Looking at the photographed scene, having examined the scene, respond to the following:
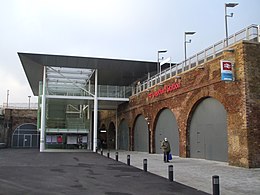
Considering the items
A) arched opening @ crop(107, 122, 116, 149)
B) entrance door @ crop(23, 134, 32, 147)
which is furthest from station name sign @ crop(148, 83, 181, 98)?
entrance door @ crop(23, 134, 32, 147)

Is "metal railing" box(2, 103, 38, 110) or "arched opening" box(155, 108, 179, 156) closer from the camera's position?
"arched opening" box(155, 108, 179, 156)

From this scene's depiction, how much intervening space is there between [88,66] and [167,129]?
10551mm

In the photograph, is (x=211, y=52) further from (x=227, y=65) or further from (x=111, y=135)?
(x=111, y=135)

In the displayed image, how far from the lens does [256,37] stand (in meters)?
16.4

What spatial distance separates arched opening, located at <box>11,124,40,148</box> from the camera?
48312 mm

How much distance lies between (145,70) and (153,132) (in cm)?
802

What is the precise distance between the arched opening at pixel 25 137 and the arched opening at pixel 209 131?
111ft

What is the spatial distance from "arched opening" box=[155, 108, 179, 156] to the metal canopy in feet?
22.2

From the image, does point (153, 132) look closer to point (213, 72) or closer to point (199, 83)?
point (199, 83)

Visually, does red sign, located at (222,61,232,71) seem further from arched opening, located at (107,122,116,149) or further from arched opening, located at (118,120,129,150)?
arched opening, located at (107,122,116,149)

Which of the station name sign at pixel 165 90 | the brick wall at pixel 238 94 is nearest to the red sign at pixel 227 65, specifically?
the brick wall at pixel 238 94

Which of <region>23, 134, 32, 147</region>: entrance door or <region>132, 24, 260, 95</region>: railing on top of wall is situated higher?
<region>132, 24, 260, 95</region>: railing on top of wall

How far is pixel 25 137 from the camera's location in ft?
160

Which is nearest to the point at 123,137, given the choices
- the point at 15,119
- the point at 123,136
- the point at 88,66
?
the point at 123,136
